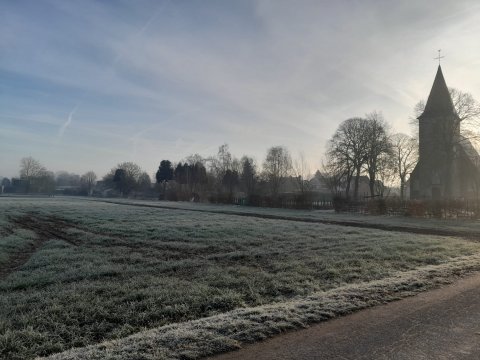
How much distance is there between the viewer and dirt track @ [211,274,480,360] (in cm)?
440

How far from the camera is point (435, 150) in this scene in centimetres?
4925

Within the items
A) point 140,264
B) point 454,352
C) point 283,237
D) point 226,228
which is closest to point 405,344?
point 454,352

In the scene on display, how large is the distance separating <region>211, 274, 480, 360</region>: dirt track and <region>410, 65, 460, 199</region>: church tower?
4546 centimetres

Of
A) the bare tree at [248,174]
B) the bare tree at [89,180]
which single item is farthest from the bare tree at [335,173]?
the bare tree at [89,180]

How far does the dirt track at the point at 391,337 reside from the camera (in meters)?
4.40

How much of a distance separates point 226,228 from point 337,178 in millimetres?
41897

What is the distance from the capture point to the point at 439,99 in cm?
5275

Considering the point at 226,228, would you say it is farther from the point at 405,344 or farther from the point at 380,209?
the point at 380,209

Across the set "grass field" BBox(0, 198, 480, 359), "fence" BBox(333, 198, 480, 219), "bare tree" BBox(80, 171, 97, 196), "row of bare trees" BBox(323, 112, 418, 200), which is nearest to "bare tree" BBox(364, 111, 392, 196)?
"row of bare trees" BBox(323, 112, 418, 200)

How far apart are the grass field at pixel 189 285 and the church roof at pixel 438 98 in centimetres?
4402

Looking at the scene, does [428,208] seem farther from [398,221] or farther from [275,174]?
[275,174]

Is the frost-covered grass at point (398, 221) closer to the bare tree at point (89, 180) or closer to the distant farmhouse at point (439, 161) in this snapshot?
the distant farmhouse at point (439, 161)

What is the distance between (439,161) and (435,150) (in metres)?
3.81

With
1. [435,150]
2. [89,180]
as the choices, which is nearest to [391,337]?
[435,150]
